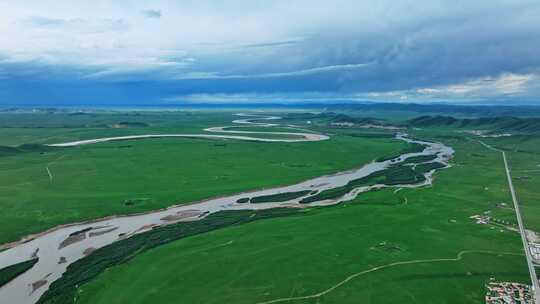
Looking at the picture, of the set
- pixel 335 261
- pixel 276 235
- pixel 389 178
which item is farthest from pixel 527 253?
pixel 389 178

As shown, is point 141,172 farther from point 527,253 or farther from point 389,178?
point 527,253

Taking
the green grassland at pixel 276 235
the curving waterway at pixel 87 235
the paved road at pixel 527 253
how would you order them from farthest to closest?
the curving waterway at pixel 87 235
the green grassland at pixel 276 235
the paved road at pixel 527 253

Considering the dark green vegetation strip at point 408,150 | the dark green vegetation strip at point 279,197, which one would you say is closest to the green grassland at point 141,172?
the dark green vegetation strip at point 408,150

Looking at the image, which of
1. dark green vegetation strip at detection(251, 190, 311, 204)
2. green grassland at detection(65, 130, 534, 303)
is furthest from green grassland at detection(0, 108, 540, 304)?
dark green vegetation strip at detection(251, 190, 311, 204)

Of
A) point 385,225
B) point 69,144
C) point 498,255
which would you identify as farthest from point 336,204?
point 69,144

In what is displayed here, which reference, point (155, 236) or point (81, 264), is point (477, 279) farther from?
point (81, 264)

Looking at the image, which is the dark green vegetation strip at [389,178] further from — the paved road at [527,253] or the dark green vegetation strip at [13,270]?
the dark green vegetation strip at [13,270]

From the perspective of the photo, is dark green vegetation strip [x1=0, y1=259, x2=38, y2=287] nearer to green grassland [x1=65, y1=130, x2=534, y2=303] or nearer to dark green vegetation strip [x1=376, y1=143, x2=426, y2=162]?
green grassland [x1=65, y1=130, x2=534, y2=303]
